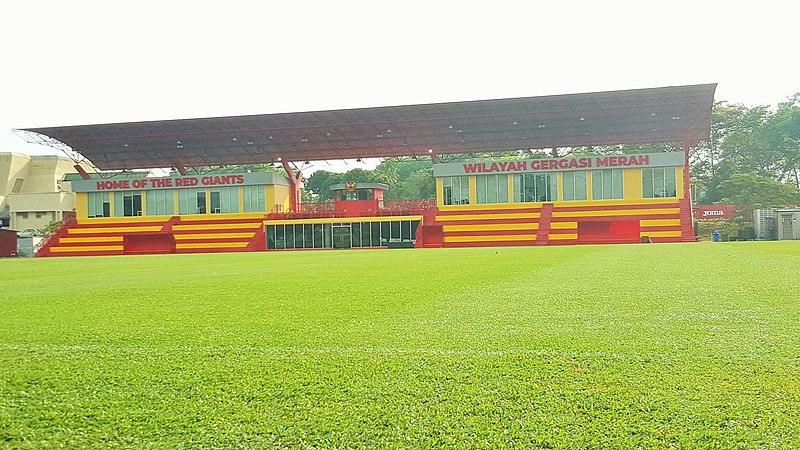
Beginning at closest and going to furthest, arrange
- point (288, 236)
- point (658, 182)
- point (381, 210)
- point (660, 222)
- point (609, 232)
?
1. point (660, 222)
2. point (609, 232)
3. point (658, 182)
4. point (381, 210)
5. point (288, 236)

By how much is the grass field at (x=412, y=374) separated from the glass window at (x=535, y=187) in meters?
36.6

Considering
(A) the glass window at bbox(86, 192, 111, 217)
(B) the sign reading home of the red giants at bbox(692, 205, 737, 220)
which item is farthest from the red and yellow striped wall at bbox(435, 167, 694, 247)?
(A) the glass window at bbox(86, 192, 111, 217)

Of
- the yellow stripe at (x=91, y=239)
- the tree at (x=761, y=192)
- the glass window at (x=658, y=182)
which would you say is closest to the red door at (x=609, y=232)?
the glass window at (x=658, y=182)

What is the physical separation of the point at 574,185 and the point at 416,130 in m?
11.6

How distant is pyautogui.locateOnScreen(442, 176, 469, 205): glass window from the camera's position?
147 ft

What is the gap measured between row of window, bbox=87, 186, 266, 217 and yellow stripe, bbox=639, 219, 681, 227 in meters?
26.6

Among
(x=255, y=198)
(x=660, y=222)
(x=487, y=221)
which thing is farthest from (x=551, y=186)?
(x=255, y=198)

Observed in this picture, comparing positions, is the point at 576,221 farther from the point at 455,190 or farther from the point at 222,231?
the point at 222,231

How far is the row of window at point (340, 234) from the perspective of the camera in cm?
4262

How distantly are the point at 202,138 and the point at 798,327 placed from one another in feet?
156

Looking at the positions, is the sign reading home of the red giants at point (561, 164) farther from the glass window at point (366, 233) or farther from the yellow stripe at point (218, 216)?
the yellow stripe at point (218, 216)

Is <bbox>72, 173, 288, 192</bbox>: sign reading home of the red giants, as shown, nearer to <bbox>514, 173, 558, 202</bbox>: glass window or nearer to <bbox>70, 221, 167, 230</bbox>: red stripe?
<bbox>70, 221, 167, 230</bbox>: red stripe

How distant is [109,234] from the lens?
46344 mm

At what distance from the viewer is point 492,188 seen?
145 feet
